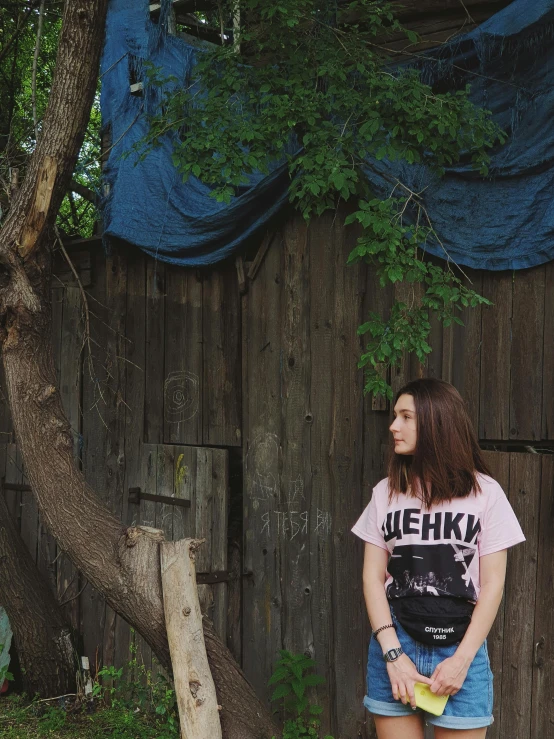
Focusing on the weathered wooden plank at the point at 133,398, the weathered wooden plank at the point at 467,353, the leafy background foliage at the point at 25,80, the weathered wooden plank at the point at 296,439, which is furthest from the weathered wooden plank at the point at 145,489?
the weathered wooden plank at the point at 467,353

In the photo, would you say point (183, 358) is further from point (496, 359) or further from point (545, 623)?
point (545, 623)

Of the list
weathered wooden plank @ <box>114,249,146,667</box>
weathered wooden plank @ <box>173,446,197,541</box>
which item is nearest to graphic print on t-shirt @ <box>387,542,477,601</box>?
weathered wooden plank @ <box>173,446,197,541</box>

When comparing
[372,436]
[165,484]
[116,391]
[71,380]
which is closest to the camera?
[372,436]

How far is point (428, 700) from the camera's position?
2742 mm

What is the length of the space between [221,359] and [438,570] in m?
2.80

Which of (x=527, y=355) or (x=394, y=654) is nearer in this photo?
(x=394, y=654)

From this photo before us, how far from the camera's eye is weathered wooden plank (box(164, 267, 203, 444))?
5.51 metres

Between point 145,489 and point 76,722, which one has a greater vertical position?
point 145,489

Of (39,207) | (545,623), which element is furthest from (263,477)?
(39,207)

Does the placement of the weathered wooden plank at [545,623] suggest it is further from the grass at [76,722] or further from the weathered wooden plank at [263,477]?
the grass at [76,722]

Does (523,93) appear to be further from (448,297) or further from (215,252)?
(215,252)

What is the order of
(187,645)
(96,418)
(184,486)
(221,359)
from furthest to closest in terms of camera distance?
(96,418)
(184,486)
(221,359)
(187,645)

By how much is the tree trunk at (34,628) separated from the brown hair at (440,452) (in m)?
3.69

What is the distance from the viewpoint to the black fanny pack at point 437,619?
279cm
